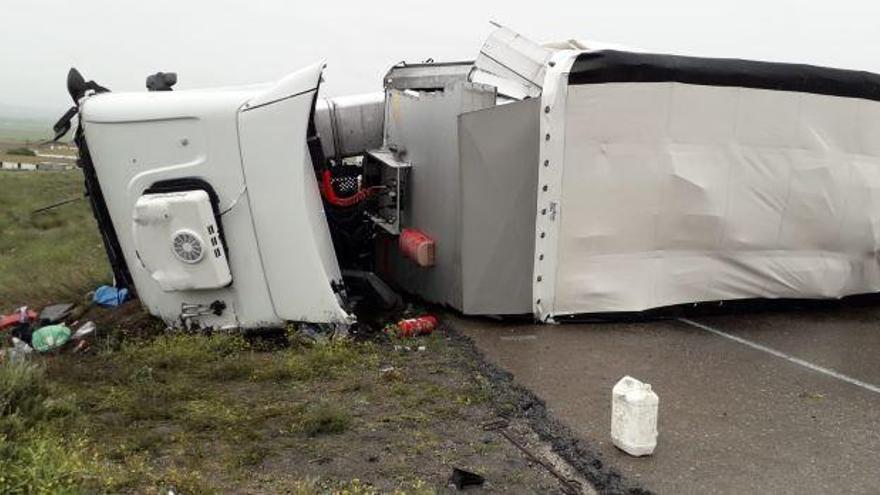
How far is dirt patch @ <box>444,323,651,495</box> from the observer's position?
3170mm

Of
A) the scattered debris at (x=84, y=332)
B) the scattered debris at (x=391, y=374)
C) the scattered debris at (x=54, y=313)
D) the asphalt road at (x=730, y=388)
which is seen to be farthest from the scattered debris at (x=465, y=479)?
the scattered debris at (x=54, y=313)

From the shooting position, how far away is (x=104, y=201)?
5535 mm

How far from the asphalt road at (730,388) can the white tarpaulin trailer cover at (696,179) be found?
35cm

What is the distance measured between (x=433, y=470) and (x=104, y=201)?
360cm

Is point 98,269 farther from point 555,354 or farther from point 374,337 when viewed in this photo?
point 555,354

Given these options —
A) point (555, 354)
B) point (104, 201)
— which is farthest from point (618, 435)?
point (104, 201)

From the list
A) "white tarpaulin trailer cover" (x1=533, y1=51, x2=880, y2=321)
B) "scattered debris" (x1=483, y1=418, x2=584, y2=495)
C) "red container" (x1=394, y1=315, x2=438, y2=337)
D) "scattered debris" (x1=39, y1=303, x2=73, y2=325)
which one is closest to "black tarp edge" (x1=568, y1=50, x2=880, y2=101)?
"white tarpaulin trailer cover" (x1=533, y1=51, x2=880, y2=321)

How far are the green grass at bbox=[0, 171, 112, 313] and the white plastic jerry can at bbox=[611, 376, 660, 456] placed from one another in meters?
6.03

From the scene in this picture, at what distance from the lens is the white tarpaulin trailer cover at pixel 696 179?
5.50m

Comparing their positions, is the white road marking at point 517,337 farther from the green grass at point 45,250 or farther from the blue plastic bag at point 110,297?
the green grass at point 45,250

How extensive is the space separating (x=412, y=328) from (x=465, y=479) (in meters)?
2.60

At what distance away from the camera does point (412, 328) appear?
568cm

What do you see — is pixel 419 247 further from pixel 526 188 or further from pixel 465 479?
pixel 465 479

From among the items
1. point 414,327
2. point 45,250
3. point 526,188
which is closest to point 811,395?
point 526,188
